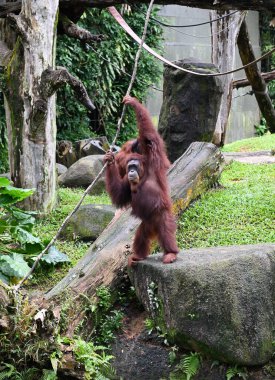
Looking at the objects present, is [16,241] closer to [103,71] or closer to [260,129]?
[103,71]

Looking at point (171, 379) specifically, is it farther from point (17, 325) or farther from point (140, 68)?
point (140, 68)

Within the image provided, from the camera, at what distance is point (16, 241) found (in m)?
6.41

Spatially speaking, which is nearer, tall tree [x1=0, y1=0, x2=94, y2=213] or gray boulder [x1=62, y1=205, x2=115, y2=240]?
gray boulder [x1=62, y1=205, x2=115, y2=240]

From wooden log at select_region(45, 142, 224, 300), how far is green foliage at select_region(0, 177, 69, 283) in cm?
66

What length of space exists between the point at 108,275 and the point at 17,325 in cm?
111

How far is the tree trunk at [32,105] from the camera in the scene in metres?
7.12

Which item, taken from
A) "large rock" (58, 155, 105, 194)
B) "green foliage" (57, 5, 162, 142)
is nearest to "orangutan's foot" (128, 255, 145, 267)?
"large rock" (58, 155, 105, 194)

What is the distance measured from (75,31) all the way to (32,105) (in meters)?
1.35

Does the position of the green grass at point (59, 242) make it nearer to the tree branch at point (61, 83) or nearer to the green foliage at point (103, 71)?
the tree branch at point (61, 83)

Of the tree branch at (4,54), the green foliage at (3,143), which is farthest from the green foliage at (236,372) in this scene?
the green foliage at (3,143)

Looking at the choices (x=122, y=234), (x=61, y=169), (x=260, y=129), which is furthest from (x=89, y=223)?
(x=260, y=129)

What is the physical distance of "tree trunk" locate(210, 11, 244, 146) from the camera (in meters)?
10.7

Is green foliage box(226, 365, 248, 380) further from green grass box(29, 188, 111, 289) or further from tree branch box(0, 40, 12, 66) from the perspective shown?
tree branch box(0, 40, 12, 66)

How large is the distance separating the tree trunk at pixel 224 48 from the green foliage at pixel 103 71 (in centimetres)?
243
